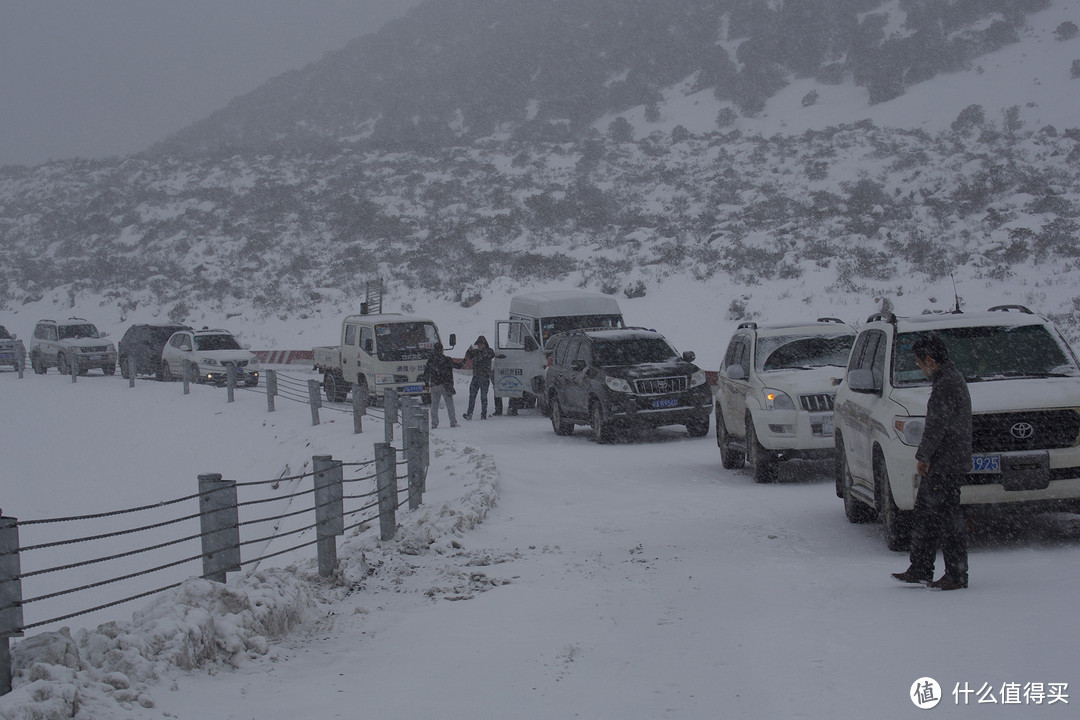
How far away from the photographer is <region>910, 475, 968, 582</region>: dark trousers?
265 inches

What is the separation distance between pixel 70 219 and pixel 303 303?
30.5 m

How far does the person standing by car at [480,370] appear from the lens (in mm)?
22844

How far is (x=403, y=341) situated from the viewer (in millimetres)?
25453

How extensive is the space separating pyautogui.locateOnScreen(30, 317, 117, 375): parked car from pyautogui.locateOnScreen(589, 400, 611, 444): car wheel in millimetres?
23721

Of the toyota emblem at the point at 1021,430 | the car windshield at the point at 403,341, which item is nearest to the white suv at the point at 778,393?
the toyota emblem at the point at 1021,430

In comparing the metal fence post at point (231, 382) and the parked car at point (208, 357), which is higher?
the parked car at point (208, 357)

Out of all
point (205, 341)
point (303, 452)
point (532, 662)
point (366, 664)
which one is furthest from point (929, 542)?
point (205, 341)

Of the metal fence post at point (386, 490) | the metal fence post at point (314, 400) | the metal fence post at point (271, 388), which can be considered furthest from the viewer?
the metal fence post at point (271, 388)

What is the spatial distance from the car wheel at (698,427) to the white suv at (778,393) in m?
3.10

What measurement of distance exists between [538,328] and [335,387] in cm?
687

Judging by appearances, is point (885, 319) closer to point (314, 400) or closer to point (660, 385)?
point (660, 385)

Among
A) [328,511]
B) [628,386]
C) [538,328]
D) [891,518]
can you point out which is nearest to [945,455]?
[891,518]

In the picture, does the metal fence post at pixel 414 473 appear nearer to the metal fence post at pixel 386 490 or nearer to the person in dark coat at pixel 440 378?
the metal fence post at pixel 386 490

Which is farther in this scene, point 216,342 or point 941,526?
point 216,342
